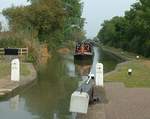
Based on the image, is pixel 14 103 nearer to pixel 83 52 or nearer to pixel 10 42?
pixel 10 42

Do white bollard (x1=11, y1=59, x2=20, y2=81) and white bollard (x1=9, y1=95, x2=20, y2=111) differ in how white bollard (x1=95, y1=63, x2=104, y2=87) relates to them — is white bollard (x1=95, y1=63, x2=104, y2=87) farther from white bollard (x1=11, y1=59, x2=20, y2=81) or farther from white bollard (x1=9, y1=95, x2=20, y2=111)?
white bollard (x1=11, y1=59, x2=20, y2=81)

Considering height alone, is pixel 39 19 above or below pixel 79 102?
above

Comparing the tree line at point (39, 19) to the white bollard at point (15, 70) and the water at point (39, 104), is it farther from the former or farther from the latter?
the water at point (39, 104)

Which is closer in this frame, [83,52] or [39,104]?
[39,104]

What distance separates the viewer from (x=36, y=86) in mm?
23172


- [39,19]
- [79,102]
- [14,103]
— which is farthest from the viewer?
[39,19]

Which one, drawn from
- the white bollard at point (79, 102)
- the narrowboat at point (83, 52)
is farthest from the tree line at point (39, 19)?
the white bollard at point (79, 102)

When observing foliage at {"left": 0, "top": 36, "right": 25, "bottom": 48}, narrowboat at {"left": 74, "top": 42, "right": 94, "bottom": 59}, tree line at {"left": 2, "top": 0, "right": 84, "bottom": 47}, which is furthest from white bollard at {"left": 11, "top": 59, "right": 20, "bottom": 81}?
narrowboat at {"left": 74, "top": 42, "right": 94, "bottom": 59}

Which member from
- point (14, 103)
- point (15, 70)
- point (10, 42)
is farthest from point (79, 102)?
point (10, 42)

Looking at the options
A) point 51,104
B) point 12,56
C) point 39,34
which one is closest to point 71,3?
point 39,34

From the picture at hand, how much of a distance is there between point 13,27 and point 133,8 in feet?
65.0

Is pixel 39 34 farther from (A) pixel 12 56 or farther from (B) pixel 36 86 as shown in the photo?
(B) pixel 36 86

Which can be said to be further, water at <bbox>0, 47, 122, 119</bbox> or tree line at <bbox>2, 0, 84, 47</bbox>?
tree line at <bbox>2, 0, 84, 47</bbox>

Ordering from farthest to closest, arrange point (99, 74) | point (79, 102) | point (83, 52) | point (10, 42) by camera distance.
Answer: point (83, 52) < point (10, 42) < point (99, 74) < point (79, 102)
